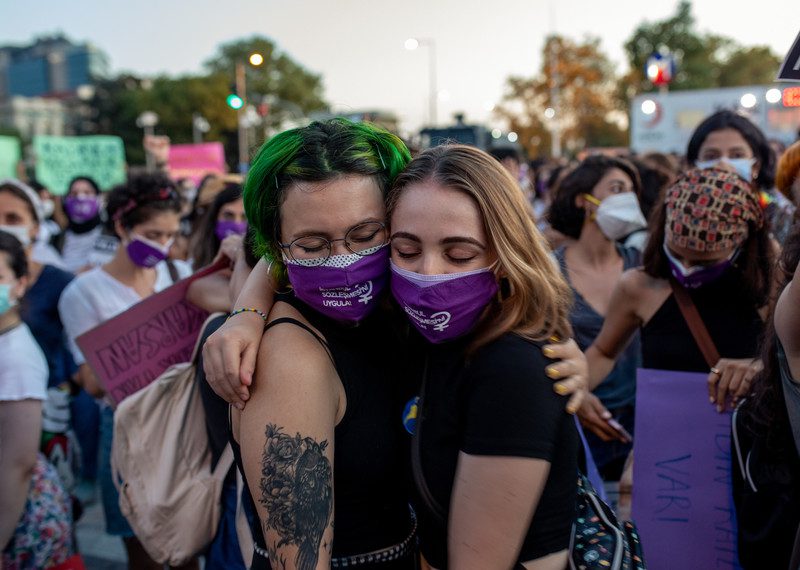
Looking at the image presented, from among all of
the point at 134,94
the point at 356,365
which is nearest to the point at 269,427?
the point at 356,365

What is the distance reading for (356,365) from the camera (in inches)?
70.6

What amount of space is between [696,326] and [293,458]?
6.29 ft

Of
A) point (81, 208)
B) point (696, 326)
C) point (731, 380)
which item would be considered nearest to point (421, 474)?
point (731, 380)

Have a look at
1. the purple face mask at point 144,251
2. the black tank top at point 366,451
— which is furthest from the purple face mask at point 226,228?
the black tank top at point 366,451

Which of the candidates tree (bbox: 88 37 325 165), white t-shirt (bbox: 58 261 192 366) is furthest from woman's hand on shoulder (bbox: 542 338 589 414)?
tree (bbox: 88 37 325 165)

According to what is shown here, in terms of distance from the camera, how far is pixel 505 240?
1697 mm

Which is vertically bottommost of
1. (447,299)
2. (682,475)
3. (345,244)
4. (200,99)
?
(682,475)

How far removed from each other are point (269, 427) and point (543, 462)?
614mm

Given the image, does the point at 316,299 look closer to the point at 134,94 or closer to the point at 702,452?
the point at 702,452

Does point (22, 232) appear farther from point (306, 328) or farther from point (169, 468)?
point (306, 328)

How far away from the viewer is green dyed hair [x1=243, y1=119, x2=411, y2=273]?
181cm

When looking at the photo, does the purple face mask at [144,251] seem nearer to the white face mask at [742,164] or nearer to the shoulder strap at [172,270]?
the shoulder strap at [172,270]

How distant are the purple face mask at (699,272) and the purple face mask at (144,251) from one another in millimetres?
2810

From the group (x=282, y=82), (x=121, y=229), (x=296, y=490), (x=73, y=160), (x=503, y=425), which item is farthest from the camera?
(x=282, y=82)
